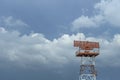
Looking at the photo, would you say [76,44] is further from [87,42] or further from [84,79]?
[84,79]

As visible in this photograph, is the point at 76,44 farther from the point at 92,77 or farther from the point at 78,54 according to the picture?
the point at 92,77

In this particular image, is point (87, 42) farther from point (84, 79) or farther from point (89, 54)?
point (84, 79)

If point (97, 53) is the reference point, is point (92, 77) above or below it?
below

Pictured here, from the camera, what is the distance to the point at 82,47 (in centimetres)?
11181

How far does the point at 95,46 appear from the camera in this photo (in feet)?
372

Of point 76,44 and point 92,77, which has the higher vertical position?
point 76,44

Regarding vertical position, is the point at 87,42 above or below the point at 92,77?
above

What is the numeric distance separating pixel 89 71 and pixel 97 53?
19.4 feet

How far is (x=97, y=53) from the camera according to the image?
112625mm

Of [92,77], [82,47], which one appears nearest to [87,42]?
[82,47]

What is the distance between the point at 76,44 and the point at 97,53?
275 inches

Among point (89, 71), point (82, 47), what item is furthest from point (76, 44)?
point (89, 71)

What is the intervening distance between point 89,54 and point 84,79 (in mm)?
7602

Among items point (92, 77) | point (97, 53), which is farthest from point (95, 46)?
point (92, 77)
